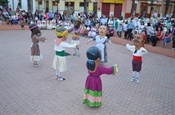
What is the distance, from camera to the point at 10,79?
23.6ft

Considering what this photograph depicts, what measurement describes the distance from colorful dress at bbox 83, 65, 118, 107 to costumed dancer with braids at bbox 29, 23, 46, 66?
3.25 meters

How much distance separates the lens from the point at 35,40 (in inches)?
324

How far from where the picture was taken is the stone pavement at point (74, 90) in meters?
5.41

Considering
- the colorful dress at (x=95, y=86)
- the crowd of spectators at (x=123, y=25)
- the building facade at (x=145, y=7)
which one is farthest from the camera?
the building facade at (x=145, y=7)

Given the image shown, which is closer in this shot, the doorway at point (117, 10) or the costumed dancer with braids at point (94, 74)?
the costumed dancer with braids at point (94, 74)

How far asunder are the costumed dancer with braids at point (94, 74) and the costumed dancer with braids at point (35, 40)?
324cm

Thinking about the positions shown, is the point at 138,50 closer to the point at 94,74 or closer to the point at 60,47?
the point at 94,74

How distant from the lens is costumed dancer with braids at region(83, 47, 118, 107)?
5.00 metres

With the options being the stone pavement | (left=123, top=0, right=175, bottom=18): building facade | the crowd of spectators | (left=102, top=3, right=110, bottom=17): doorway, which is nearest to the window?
(left=102, top=3, right=110, bottom=17): doorway

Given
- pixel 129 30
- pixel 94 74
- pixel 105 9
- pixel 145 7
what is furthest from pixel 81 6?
pixel 94 74

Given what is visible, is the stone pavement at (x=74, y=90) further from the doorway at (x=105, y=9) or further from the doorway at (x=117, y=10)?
the doorway at (x=117, y=10)

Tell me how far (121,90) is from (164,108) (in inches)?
56.5

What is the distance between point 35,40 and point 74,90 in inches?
113

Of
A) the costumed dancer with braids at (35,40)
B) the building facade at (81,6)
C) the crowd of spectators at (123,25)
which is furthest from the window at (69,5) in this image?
the costumed dancer with braids at (35,40)
